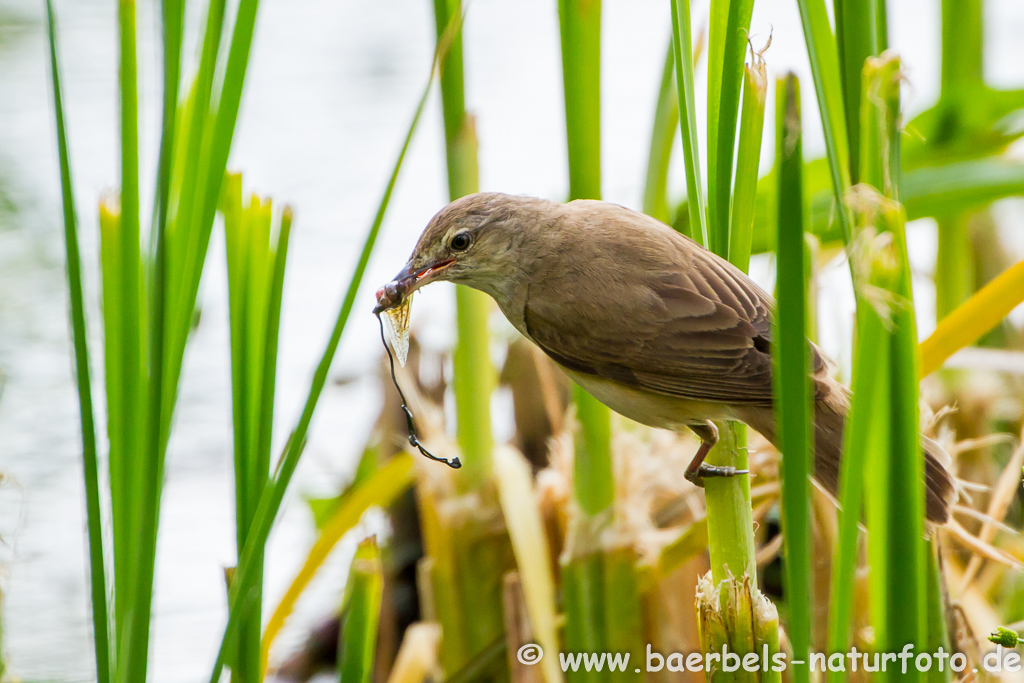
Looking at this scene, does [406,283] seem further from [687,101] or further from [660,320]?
[687,101]

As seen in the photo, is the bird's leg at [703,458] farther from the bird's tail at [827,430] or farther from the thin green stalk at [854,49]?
the thin green stalk at [854,49]

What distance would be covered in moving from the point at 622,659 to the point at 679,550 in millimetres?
175

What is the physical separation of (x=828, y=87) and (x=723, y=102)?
0.38 feet

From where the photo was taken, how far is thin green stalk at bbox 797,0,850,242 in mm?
661

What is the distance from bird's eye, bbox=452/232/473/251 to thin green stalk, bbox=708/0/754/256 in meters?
0.48

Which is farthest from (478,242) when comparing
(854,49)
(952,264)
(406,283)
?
(952,264)

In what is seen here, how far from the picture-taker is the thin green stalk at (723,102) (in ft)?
2.48

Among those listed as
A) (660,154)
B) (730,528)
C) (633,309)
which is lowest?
(730,528)

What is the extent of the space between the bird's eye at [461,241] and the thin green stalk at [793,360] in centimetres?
70

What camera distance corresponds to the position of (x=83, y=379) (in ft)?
2.84

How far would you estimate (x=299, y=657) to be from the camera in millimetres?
1998

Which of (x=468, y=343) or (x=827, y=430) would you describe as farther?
(x=468, y=343)

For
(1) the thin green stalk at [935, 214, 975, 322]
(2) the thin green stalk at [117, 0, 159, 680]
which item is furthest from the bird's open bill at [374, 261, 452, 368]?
(1) the thin green stalk at [935, 214, 975, 322]

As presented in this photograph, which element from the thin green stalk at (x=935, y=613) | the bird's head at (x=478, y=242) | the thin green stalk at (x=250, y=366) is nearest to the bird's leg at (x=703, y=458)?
the thin green stalk at (x=935, y=613)
